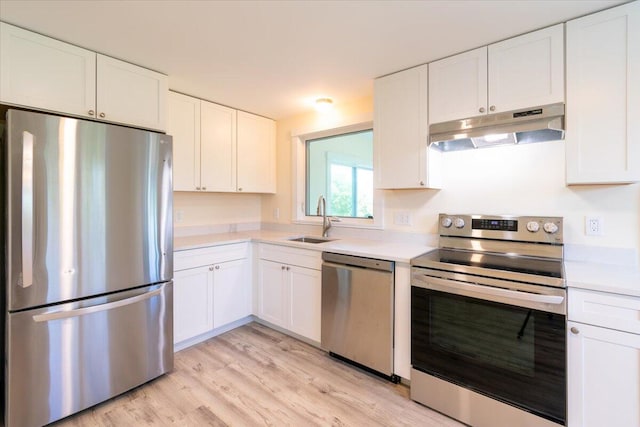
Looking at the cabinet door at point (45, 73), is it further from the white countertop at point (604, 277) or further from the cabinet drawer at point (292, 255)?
the white countertop at point (604, 277)

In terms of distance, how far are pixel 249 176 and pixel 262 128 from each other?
1.98ft

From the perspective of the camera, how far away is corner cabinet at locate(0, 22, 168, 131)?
1711 millimetres

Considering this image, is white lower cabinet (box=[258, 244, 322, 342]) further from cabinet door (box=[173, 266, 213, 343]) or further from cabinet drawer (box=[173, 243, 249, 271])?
cabinet door (box=[173, 266, 213, 343])

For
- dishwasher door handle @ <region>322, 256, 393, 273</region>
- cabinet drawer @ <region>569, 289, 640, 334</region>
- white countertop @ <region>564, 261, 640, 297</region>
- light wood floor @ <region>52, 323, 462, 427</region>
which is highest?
white countertop @ <region>564, 261, 640, 297</region>

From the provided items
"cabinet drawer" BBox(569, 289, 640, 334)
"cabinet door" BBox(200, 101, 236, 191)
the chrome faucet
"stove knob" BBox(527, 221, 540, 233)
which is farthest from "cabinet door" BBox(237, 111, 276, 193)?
"cabinet drawer" BBox(569, 289, 640, 334)

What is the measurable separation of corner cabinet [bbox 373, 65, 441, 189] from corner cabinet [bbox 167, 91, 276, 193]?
1.53 meters

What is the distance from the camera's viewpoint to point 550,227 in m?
1.88

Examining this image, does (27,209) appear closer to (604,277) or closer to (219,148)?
(219,148)

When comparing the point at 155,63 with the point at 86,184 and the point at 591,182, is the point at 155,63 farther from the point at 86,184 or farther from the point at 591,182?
the point at 591,182

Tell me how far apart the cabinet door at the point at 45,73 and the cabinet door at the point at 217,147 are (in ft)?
3.29

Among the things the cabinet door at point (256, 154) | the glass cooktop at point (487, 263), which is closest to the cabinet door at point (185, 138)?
the cabinet door at point (256, 154)

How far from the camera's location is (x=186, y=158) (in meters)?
2.79

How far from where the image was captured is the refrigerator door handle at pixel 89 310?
1.64 metres

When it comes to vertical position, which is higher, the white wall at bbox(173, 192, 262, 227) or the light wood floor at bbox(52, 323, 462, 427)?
the white wall at bbox(173, 192, 262, 227)
